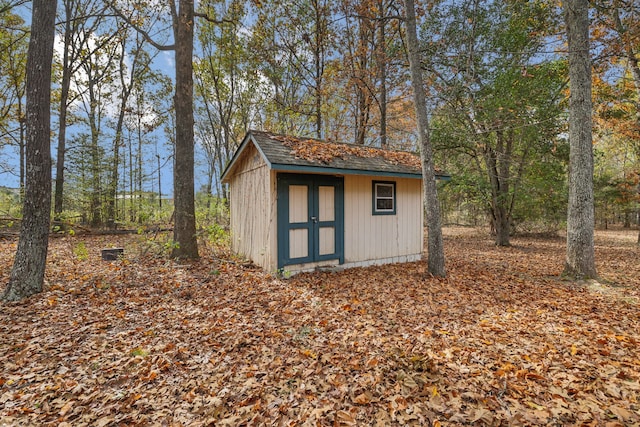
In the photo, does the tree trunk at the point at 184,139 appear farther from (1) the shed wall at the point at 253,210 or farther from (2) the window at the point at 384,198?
(2) the window at the point at 384,198

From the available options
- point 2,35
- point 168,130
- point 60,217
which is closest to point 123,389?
point 60,217

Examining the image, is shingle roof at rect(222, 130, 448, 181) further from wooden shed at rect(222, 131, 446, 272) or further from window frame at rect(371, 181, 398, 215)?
window frame at rect(371, 181, 398, 215)

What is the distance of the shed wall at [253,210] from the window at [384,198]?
2959 millimetres

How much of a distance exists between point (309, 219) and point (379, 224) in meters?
2.16

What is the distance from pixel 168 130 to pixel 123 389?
66.1ft

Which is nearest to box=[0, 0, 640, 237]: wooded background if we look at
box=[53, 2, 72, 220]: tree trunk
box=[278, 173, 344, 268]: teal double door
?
box=[53, 2, 72, 220]: tree trunk

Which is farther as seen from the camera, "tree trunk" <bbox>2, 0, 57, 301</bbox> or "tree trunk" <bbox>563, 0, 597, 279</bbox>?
"tree trunk" <bbox>563, 0, 597, 279</bbox>

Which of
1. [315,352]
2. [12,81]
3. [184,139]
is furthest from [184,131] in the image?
[12,81]

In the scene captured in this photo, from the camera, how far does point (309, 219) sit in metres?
6.71

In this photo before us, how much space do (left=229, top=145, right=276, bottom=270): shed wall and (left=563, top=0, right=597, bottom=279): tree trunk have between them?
253 inches

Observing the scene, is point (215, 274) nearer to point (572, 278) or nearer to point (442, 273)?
point (442, 273)

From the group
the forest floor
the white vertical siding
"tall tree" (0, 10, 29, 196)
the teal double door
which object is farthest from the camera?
"tall tree" (0, 10, 29, 196)

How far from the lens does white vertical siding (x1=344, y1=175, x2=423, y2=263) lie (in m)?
7.30

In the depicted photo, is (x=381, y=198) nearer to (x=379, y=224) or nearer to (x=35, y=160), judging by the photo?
(x=379, y=224)
